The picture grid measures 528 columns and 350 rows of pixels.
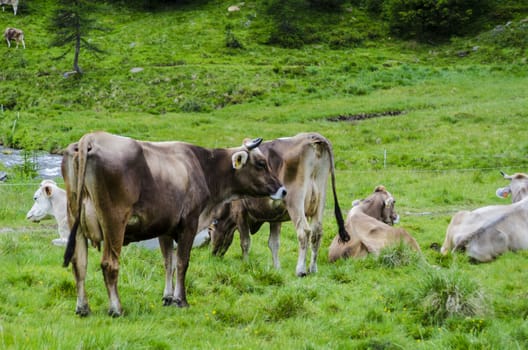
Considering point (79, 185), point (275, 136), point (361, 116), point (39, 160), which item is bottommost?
point (361, 116)

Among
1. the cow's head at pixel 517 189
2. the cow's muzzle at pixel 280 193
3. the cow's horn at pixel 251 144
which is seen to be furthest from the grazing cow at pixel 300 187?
the cow's head at pixel 517 189

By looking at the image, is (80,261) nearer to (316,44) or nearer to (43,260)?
(43,260)

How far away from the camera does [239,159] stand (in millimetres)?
10109

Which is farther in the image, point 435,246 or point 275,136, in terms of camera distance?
point 275,136

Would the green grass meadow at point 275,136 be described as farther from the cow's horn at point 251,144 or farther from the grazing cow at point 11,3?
the cow's horn at point 251,144

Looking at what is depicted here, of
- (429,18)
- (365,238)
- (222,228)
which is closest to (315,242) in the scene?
(365,238)

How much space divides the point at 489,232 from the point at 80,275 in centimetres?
806

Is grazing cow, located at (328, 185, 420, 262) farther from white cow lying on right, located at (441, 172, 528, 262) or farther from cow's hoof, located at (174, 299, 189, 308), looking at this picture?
cow's hoof, located at (174, 299, 189, 308)

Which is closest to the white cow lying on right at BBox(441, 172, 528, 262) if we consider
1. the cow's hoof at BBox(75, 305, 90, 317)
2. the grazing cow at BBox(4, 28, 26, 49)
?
the cow's hoof at BBox(75, 305, 90, 317)

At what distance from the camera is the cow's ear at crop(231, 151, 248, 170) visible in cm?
998

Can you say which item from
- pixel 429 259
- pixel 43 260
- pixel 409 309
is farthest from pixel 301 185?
pixel 43 260

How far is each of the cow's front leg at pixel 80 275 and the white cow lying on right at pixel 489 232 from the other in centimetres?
751

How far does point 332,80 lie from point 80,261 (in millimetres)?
33142

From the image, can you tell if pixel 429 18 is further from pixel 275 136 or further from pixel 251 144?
pixel 251 144
